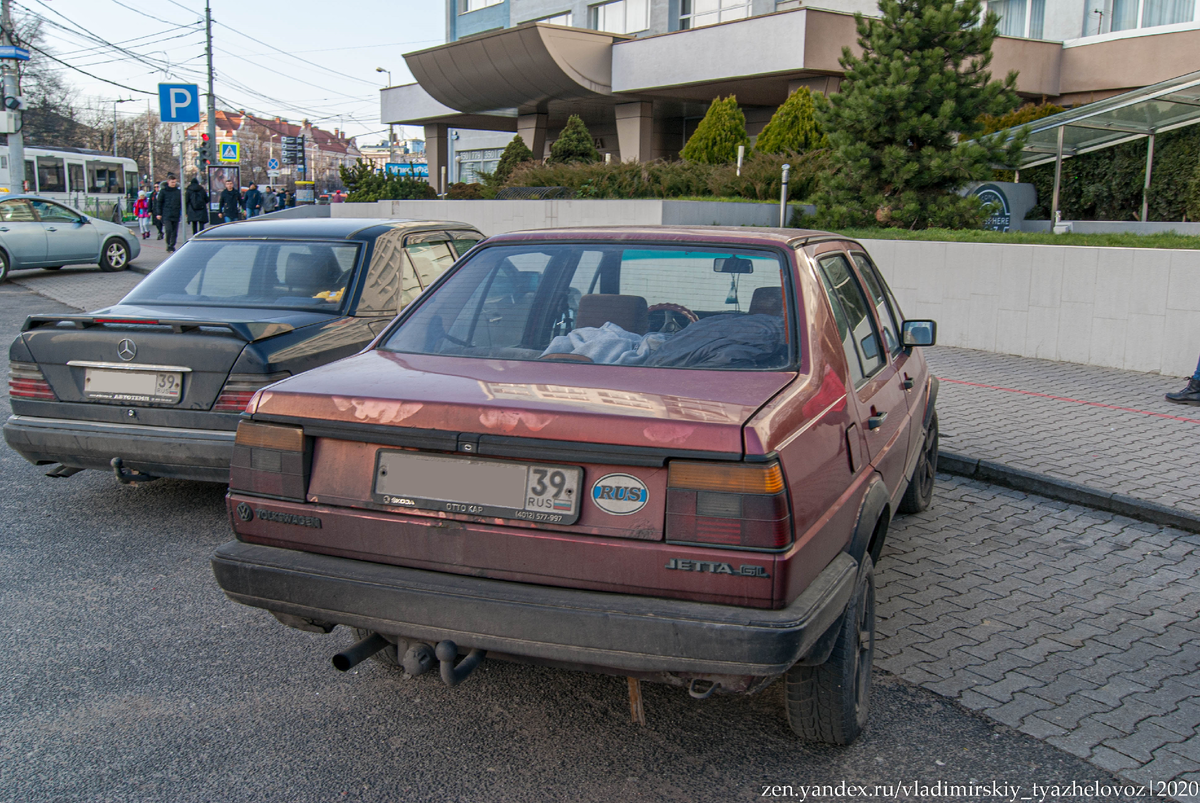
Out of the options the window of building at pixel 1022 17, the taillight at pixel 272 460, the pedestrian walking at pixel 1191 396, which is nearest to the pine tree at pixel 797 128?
the window of building at pixel 1022 17

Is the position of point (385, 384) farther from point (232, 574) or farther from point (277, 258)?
point (277, 258)

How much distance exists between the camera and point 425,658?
2785mm

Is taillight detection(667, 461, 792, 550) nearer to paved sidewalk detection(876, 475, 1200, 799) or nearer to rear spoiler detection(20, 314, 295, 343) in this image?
paved sidewalk detection(876, 475, 1200, 799)

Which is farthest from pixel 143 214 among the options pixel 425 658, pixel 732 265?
pixel 425 658

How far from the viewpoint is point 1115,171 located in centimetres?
1831

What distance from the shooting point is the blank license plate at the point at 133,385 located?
4863 mm

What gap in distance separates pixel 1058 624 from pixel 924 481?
5.25 ft

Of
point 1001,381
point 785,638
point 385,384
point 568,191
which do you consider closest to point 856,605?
point 785,638

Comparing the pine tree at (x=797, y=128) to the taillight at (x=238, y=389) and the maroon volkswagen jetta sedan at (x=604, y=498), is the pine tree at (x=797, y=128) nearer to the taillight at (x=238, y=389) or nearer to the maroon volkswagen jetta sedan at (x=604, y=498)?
the taillight at (x=238, y=389)

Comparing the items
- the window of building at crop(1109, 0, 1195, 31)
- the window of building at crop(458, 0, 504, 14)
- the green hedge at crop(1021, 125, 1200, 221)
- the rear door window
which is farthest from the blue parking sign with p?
the window of building at crop(458, 0, 504, 14)

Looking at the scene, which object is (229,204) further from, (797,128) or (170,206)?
(797,128)

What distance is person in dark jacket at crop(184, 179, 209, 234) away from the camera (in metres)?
25.1

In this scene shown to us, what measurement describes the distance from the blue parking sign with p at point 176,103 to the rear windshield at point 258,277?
1374 centimetres

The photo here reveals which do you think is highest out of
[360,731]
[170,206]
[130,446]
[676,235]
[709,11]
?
[709,11]
